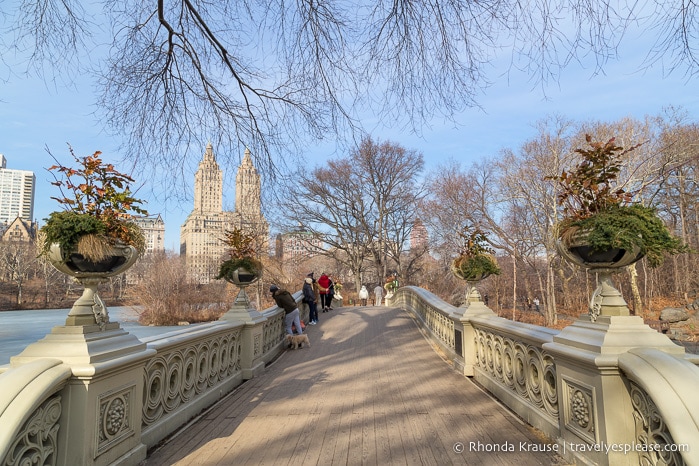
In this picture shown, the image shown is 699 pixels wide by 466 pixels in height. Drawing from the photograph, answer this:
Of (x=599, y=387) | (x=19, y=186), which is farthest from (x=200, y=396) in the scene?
(x=19, y=186)

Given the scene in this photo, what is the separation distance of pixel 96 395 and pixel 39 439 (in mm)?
386

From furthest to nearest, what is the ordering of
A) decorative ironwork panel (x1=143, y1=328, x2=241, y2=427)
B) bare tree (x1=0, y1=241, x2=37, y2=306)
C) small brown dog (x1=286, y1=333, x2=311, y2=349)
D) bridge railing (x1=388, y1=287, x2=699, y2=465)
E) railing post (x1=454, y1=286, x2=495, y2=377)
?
1. bare tree (x1=0, y1=241, x2=37, y2=306)
2. small brown dog (x1=286, y1=333, x2=311, y2=349)
3. railing post (x1=454, y1=286, x2=495, y2=377)
4. decorative ironwork panel (x1=143, y1=328, x2=241, y2=427)
5. bridge railing (x1=388, y1=287, x2=699, y2=465)

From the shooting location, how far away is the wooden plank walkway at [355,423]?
3.25 m

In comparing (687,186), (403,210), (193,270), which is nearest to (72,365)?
(403,210)

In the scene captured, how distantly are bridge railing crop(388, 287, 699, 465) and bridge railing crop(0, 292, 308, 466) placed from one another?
3.23m

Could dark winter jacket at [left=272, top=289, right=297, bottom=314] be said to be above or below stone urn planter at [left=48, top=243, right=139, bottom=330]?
below

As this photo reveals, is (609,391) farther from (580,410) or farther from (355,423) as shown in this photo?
(355,423)

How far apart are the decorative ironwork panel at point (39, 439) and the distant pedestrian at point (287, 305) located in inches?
250

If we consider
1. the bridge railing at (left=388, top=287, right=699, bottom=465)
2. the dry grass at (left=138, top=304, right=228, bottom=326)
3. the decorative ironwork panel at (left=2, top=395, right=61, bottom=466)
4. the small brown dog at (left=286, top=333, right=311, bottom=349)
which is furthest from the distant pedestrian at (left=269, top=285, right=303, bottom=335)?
the dry grass at (left=138, top=304, right=228, bottom=326)

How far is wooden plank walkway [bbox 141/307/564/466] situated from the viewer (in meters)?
3.25

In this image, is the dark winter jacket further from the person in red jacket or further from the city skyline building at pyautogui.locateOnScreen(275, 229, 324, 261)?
the city skyline building at pyautogui.locateOnScreen(275, 229, 324, 261)

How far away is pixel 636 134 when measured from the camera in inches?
795

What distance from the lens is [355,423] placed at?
407 cm

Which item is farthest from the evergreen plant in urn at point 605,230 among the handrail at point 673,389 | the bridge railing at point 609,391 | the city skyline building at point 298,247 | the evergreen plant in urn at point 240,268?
the city skyline building at point 298,247
